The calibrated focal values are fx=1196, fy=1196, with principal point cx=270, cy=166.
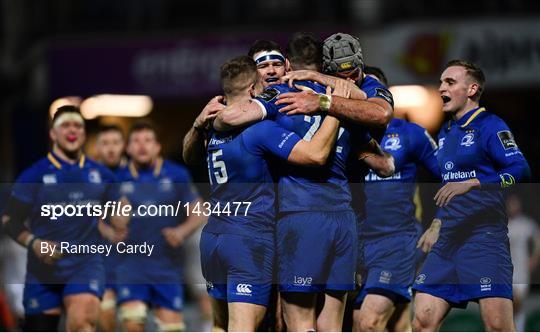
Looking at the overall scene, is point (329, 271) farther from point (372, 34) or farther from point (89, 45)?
point (89, 45)

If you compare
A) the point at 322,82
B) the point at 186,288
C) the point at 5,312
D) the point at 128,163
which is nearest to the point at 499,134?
the point at 322,82

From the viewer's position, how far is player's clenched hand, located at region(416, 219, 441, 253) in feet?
31.6

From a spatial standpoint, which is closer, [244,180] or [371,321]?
[244,180]

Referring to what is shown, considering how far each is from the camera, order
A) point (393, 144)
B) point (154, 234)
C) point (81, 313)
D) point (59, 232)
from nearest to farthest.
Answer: point (393, 144) < point (59, 232) < point (81, 313) < point (154, 234)

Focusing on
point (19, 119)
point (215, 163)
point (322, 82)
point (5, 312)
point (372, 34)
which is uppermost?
point (372, 34)

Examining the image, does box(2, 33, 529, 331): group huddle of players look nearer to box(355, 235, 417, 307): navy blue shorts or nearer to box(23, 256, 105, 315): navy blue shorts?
box(355, 235, 417, 307): navy blue shorts

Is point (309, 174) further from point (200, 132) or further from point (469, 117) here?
point (469, 117)

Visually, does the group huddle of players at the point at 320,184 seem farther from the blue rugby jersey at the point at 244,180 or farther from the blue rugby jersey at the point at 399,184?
the blue rugby jersey at the point at 399,184

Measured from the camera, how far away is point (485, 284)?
362 inches

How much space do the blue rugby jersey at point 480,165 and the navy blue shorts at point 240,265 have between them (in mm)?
1620

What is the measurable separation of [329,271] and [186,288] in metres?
9.21

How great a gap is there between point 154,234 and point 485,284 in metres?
4.50

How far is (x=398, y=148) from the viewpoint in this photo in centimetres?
1058

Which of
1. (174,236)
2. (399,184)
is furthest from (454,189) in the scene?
(174,236)
